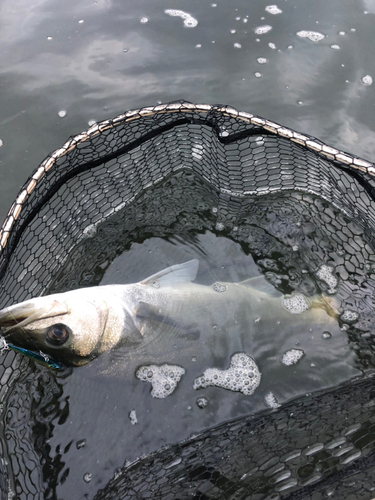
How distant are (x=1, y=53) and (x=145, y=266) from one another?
3601 mm

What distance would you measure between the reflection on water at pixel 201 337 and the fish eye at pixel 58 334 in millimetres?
592

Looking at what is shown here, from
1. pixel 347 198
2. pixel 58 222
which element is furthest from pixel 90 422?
pixel 347 198

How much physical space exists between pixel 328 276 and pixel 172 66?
3.30 m

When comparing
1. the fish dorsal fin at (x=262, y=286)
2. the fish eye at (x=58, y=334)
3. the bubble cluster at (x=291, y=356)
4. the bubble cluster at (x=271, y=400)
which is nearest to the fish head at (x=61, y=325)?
the fish eye at (x=58, y=334)

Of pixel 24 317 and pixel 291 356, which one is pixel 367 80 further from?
→ pixel 24 317

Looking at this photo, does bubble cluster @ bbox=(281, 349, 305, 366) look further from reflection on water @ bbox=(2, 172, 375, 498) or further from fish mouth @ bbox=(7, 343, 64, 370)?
fish mouth @ bbox=(7, 343, 64, 370)

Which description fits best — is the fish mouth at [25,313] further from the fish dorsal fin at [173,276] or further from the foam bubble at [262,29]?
the foam bubble at [262,29]

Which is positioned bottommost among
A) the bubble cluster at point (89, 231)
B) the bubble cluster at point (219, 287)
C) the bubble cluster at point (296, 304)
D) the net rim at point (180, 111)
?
the bubble cluster at point (296, 304)

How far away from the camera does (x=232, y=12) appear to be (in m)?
5.51

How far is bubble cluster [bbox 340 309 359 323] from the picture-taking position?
3.74 m

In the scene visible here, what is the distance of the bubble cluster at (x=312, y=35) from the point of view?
5284mm

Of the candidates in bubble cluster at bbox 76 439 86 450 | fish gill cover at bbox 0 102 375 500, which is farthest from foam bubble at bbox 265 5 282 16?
bubble cluster at bbox 76 439 86 450

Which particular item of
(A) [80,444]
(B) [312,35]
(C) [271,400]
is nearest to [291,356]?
(C) [271,400]

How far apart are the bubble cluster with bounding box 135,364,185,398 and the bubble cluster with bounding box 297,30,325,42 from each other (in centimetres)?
451
